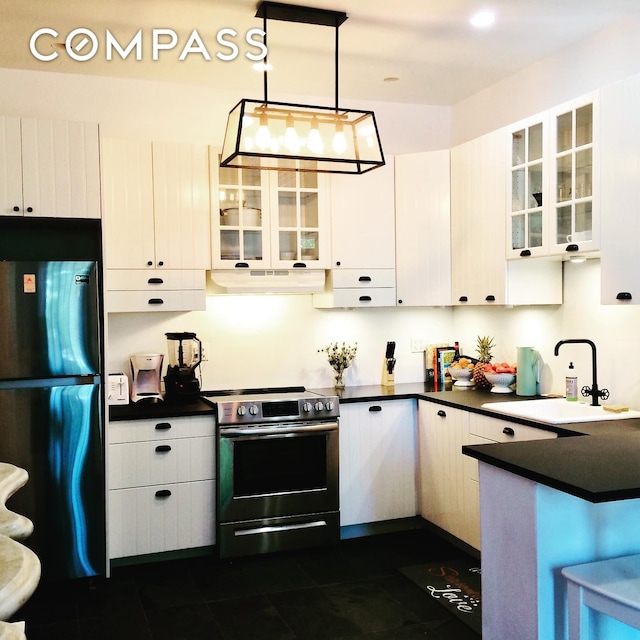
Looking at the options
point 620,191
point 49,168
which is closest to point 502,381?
point 620,191

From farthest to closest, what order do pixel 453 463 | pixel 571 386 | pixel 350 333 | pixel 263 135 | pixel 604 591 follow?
pixel 350 333, pixel 453 463, pixel 571 386, pixel 263 135, pixel 604 591

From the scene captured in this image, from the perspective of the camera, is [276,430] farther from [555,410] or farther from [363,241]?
[555,410]

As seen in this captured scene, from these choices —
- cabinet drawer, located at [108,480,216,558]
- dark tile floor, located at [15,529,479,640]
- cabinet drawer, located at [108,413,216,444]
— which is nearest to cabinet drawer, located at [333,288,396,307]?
cabinet drawer, located at [108,413,216,444]

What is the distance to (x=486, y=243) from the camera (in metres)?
4.21

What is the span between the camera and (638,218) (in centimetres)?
309

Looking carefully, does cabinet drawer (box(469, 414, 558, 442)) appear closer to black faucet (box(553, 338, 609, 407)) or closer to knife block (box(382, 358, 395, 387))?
black faucet (box(553, 338, 609, 407))

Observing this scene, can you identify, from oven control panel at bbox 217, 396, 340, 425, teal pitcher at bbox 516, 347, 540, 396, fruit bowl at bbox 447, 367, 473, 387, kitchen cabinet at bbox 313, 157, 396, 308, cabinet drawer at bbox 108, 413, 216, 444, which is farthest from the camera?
fruit bowl at bbox 447, 367, 473, 387

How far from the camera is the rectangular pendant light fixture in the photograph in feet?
10.8

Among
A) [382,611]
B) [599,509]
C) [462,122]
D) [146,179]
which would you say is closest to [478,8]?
[462,122]

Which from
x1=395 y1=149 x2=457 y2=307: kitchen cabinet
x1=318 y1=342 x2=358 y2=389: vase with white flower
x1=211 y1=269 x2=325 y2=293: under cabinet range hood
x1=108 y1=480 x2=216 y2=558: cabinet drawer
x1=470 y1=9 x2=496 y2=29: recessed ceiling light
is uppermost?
x1=470 y1=9 x2=496 y2=29: recessed ceiling light

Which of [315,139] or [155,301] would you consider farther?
[155,301]

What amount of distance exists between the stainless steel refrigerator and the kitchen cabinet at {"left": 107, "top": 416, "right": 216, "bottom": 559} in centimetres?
13

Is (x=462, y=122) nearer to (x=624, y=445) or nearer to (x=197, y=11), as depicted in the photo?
(x=197, y=11)

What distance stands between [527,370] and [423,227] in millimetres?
1113
